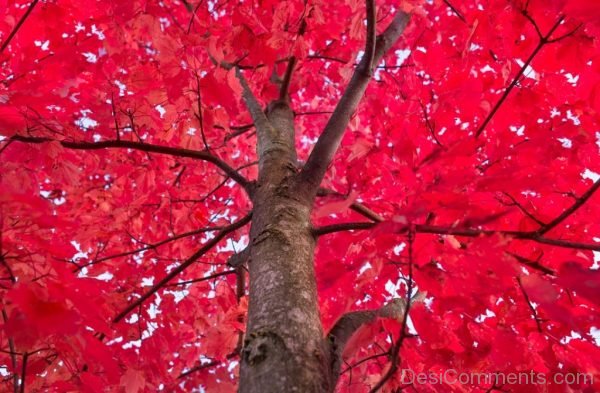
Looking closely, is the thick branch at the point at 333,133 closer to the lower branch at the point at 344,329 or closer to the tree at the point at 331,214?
the tree at the point at 331,214

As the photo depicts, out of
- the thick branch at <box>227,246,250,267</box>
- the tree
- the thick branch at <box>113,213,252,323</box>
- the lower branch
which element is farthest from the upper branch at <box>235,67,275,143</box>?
the lower branch

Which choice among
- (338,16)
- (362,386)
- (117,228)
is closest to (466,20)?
(338,16)

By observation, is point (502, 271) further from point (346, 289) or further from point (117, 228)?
point (117, 228)

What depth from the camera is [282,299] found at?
170 centimetres

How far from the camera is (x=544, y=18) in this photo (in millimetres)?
2441

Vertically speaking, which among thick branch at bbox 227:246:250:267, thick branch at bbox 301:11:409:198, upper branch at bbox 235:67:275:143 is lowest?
thick branch at bbox 227:246:250:267

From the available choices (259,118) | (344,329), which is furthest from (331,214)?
(259,118)

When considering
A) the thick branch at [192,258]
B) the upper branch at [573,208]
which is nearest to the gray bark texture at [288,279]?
the thick branch at [192,258]

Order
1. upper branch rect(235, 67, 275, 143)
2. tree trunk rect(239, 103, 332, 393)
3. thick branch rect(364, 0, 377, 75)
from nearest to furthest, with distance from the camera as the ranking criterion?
1. tree trunk rect(239, 103, 332, 393)
2. thick branch rect(364, 0, 377, 75)
3. upper branch rect(235, 67, 275, 143)

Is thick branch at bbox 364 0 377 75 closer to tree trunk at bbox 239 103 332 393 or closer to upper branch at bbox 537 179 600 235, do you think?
tree trunk at bbox 239 103 332 393

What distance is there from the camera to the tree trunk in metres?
1.43

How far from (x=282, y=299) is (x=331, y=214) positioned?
78cm

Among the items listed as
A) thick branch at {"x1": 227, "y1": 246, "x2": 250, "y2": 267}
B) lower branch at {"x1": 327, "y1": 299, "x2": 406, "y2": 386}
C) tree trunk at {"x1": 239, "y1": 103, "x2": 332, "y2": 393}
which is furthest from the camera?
thick branch at {"x1": 227, "y1": 246, "x2": 250, "y2": 267}

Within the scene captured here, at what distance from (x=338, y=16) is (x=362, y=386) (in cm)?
444
